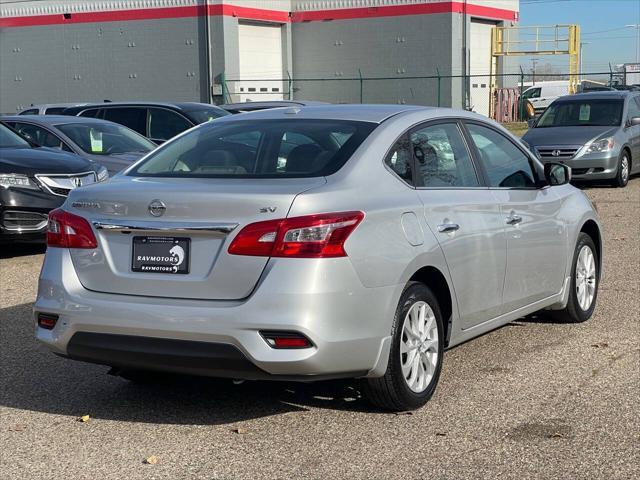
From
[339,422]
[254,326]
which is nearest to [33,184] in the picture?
[339,422]

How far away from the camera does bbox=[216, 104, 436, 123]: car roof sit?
5.82m

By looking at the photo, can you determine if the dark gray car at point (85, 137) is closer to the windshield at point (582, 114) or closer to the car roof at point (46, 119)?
the car roof at point (46, 119)

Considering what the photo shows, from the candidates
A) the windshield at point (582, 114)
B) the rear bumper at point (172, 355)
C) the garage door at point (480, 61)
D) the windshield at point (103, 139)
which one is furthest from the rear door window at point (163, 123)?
the garage door at point (480, 61)

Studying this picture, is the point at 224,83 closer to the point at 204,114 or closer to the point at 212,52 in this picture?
the point at 212,52

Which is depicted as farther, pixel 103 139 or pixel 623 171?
pixel 623 171

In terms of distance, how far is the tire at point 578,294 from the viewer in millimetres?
7266

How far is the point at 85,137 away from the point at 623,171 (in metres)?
9.60

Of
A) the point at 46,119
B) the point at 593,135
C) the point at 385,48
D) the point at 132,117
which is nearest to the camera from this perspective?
the point at 46,119

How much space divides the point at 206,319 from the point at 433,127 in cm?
202

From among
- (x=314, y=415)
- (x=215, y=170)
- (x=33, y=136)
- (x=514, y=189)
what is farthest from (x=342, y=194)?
(x=33, y=136)

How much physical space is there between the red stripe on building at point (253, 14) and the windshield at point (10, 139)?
2803cm

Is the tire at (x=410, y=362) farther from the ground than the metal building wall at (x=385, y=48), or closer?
closer

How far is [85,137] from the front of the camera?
1364 cm

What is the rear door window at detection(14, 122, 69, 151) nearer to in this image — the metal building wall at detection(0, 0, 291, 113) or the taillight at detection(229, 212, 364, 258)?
the taillight at detection(229, 212, 364, 258)
